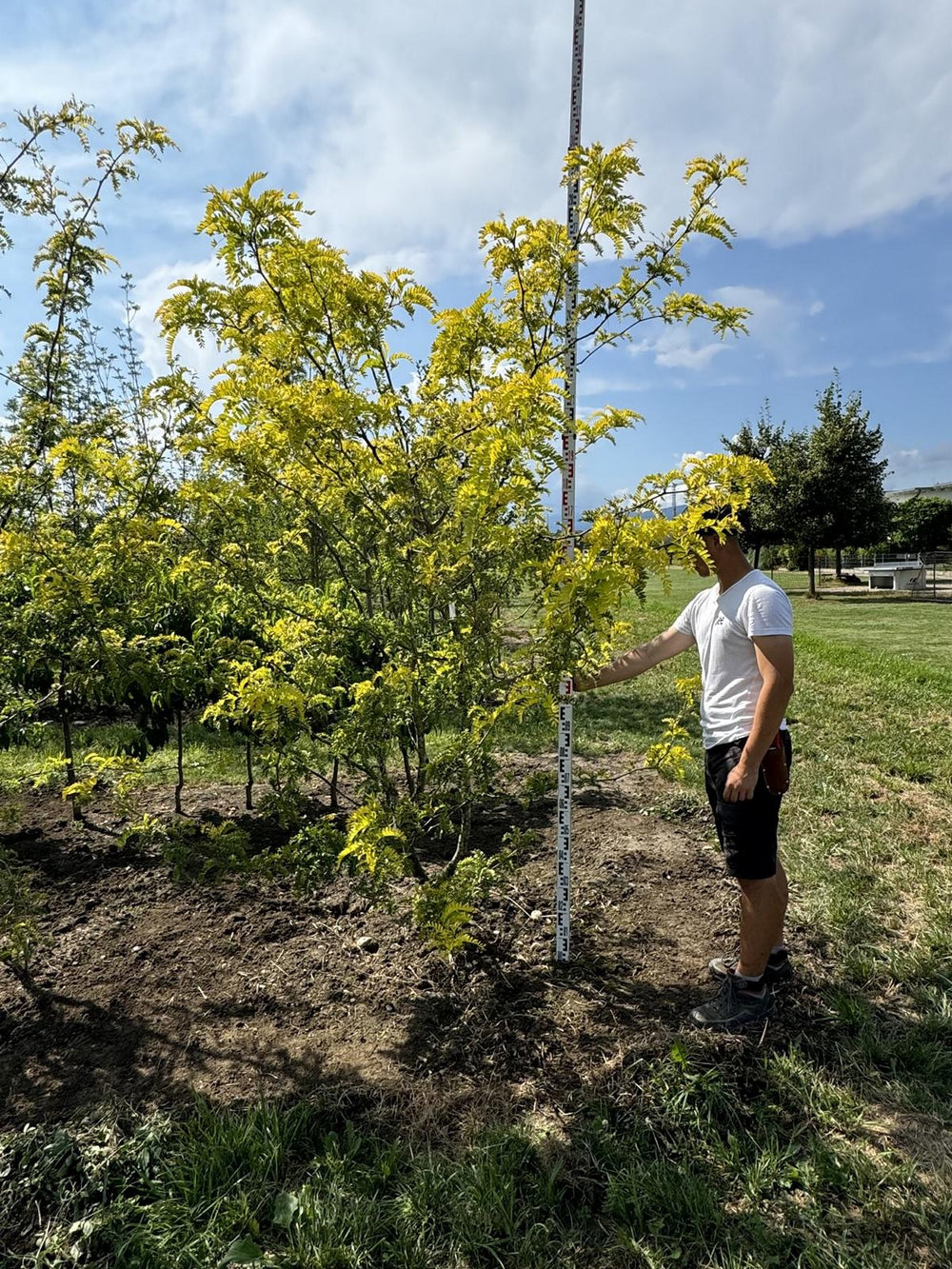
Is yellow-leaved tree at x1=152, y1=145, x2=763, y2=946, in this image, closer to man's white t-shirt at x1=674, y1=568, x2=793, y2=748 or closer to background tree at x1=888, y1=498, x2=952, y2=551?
man's white t-shirt at x1=674, y1=568, x2=793, y2=748

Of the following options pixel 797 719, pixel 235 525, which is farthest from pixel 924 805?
pixel 235 525

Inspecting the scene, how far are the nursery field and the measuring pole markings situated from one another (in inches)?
9.7

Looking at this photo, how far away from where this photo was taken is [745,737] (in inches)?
101

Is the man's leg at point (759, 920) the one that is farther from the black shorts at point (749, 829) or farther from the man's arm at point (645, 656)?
the man's arm at point (645, 656)

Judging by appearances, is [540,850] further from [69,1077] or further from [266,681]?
[69,1077]

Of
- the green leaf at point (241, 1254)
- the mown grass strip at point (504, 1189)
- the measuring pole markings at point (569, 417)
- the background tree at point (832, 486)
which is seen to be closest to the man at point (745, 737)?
the measuring pole markings at point (569, 417)

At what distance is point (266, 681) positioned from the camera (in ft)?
8.35

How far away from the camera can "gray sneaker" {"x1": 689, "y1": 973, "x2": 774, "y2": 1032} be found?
2.58 metres

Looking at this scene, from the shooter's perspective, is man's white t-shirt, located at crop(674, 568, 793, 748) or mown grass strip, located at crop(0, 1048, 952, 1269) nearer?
mown grass strip, located at crop(0, 1048, 952, 1269)

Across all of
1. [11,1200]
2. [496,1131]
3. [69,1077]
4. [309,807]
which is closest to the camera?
[11,1200]

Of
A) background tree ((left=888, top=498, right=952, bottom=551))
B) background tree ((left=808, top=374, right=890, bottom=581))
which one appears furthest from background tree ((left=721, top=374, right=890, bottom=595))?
background tree ((left=888, top=498, right=952, bottom=551))

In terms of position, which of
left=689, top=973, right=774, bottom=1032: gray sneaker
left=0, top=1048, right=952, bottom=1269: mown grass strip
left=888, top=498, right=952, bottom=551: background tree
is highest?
left=888, top=498, right=952, bottom=551: background tree

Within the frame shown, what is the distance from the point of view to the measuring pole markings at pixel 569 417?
2539 millimetres

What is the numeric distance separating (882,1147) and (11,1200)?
2.49 meters
